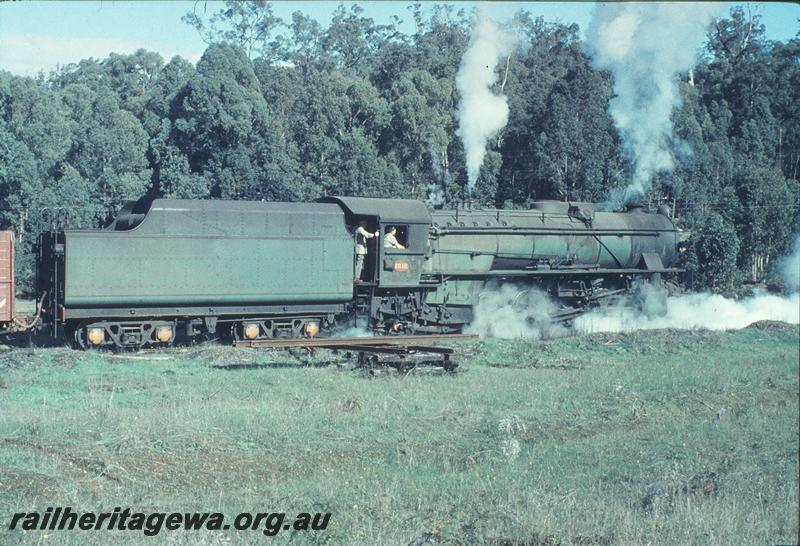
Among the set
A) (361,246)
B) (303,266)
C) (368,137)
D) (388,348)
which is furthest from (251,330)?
(368,137)

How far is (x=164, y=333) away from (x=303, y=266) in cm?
352

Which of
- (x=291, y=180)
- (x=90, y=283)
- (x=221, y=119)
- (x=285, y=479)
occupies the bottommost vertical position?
(x=285, y=479)

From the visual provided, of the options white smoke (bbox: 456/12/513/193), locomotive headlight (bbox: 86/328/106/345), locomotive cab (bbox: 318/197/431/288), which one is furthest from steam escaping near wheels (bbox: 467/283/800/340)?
locomotive headlight (bbox: 86/328/106/345)

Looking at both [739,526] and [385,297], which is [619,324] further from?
[739,526]

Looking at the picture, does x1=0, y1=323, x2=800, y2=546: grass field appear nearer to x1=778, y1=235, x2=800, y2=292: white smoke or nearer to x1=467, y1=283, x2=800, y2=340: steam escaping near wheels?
x1=467, y1=283, x2=800, y2=340: steam escaping near wheels

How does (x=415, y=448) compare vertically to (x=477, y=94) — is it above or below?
below

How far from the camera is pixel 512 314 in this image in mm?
24062

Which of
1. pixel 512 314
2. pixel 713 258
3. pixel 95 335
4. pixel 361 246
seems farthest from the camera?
pixel 713 258

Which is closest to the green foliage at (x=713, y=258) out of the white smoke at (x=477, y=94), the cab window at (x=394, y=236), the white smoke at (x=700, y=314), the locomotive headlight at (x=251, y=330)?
the white smoke at (x=700, y=314)

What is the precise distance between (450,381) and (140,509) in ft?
28.5

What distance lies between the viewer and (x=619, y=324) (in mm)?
25562

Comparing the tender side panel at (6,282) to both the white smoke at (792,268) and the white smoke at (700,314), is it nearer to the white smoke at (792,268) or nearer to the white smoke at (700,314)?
the white smoke at (700,314)

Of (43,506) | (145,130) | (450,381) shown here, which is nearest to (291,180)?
(145,130)

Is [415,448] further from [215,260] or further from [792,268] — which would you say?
[792,268]
